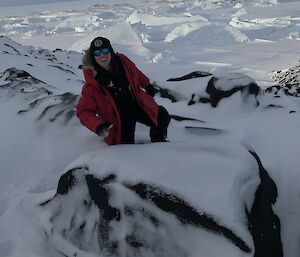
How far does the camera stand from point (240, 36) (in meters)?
59.7

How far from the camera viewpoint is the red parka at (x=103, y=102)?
3.55 meters

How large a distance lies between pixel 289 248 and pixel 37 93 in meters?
4.15

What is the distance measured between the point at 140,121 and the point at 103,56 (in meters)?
0.79

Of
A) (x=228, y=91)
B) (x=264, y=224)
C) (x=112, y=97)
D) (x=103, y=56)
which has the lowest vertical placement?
(x=228, y=91)

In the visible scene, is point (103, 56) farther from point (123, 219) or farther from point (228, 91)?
point (228, 91)

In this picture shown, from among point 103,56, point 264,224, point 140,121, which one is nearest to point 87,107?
point 103,56

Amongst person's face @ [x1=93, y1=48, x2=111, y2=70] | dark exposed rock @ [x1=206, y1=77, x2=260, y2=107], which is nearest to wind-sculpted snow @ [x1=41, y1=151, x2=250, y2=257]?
person's face @ [x1=93, y1=48, x2=111, y2=70]

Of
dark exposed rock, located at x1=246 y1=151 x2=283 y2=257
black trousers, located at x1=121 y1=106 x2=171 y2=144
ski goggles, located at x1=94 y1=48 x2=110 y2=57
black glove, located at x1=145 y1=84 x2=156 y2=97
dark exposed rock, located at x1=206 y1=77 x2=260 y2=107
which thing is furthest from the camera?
dark exposed rock, located at x1=206 y1=77 x2=260 y2=107

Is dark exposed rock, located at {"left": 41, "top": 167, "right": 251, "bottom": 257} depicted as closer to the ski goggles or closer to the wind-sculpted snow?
the wind-sculpted snow

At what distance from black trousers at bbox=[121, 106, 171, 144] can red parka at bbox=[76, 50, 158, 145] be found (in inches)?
2.3

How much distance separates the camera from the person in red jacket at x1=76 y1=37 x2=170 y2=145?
3.49 metres

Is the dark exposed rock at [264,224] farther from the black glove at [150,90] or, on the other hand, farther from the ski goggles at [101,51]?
the ski goggles at [101,51]

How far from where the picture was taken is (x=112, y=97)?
367 cm

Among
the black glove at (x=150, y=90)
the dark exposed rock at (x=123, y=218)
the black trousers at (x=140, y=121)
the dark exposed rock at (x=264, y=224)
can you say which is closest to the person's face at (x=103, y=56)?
the black trousers at (x=140, y=121)
